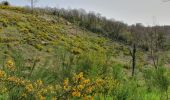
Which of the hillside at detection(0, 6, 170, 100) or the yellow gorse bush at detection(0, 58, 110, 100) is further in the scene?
the hillside at detection(0, 6, 170, 100)

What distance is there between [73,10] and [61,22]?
3964 cm

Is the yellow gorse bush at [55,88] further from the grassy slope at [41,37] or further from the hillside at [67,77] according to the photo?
the grassy slope at [41,37]

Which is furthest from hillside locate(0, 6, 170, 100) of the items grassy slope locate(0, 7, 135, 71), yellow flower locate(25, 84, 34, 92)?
grassy slope locate(0, 7, 135, 71)

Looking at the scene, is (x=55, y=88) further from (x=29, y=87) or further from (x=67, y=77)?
(x=67, y=77)

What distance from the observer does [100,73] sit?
2100 centimetres

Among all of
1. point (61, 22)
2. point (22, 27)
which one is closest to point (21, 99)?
point (22, 27)

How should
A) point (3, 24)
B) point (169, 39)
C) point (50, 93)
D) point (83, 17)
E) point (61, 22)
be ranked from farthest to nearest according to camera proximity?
point (83, 17), point (169, 39), point (61, 22), point (3, 24), point (50, 93)

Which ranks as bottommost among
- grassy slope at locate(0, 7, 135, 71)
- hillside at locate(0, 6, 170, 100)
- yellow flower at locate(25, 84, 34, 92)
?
grassy slope at locate(0, 7, 135, 71)

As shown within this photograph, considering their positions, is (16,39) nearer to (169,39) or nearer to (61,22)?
(61,22)

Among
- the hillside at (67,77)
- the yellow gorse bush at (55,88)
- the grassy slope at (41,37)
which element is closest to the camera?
the yellow gorse bush at (55,88)

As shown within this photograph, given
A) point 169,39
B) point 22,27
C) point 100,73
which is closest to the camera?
point 100,73

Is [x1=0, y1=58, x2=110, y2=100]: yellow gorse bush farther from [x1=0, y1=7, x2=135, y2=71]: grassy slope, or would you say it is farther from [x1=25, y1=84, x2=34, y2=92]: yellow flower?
[x1=0, y1=7, x2=135, y2=71]: grassy slope

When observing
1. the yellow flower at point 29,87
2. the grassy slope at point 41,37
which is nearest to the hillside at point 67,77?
the yellow flower at point 29,87

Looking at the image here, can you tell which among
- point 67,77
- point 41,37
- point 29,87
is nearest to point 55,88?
point 29,87
